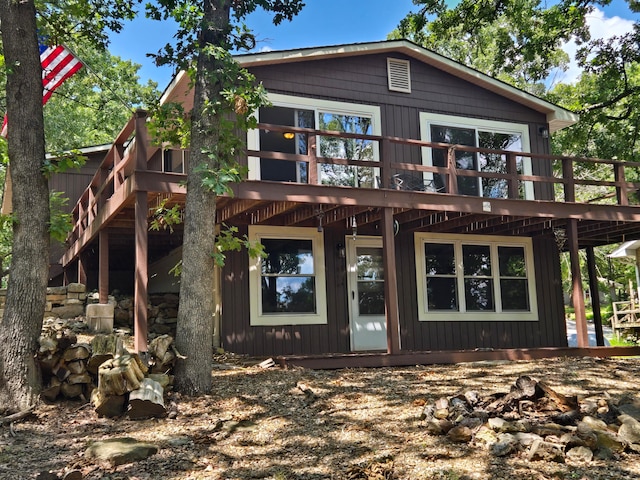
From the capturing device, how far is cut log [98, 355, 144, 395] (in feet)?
18.9

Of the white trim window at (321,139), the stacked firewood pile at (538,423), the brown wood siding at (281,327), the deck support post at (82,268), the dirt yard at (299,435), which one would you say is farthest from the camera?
the deck support post at (82,268)

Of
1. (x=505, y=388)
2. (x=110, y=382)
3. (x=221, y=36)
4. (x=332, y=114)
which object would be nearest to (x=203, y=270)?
(x=110, y=382)

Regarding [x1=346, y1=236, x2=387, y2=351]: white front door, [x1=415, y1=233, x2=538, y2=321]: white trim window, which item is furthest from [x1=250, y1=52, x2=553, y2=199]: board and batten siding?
[x1=346, y1=236, x2=387, y2=351]: white front door

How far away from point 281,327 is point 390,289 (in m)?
2.39

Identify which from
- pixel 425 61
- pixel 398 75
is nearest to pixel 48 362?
pixel 398 75

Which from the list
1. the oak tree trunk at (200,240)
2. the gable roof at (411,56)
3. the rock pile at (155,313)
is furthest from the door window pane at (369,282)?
the oak tree trunk at (200,240)

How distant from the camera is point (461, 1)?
12.3 m

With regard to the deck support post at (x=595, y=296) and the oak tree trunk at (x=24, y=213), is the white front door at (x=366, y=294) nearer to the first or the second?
the deck support post at (x=595, y=296)

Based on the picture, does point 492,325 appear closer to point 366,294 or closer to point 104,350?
point 366,294

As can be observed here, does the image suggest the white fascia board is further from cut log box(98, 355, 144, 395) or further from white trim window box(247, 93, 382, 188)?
cut log box(98, 355, 144, 395)

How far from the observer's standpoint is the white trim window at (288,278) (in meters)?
10.5

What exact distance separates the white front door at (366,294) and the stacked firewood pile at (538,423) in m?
5.24

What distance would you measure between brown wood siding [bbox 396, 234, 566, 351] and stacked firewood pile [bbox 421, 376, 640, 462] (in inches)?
222

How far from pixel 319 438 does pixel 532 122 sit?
397 inches
